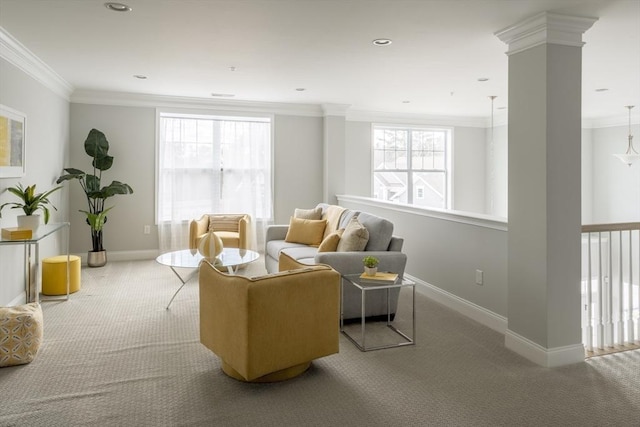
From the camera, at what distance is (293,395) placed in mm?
2533

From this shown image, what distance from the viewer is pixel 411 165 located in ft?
27.4

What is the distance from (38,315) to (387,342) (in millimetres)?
2521

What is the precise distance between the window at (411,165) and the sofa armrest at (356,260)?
4280mm

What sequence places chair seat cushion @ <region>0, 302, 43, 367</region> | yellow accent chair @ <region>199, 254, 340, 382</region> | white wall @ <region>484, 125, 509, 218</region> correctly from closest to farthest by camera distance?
1. yellow accent chair @ <region>199, 254, 340, 382</region>
2. chair seat cushion @ <region>0, 302, 43, 367</region>
3. white wall @ <region>484, 125, 509, 218</region>

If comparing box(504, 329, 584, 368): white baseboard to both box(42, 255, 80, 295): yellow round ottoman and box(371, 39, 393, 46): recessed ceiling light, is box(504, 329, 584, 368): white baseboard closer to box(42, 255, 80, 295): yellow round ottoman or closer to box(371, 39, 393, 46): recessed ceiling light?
box(371, 39, 393, 46): recessed ceiling light

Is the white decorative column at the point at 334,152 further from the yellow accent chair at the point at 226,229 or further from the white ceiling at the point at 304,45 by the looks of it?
the yellow accent chair at the point at 226,229

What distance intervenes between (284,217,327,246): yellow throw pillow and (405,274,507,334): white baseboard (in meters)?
1.19

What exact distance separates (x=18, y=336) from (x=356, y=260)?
2.47 meters

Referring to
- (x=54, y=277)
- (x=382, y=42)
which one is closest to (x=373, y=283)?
(x=382, y=42)

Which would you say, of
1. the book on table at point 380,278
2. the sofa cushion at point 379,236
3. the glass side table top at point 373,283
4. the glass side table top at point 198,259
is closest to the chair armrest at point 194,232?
the glass side table top at point 198,259

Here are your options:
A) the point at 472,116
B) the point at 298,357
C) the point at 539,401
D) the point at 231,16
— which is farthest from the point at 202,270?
the point at 472,116

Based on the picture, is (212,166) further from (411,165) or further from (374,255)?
(374,255)

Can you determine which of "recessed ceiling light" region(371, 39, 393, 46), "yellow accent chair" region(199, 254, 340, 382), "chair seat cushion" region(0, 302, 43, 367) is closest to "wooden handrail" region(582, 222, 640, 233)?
"yellow accent chair" region(199, 254, 340, 382)

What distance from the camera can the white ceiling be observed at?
3.02 metres
